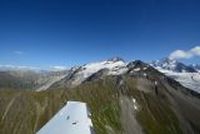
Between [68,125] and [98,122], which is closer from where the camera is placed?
[68,125]

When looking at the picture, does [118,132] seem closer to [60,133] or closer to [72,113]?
[72,113]

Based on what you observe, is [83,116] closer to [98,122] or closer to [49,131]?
[49,131]

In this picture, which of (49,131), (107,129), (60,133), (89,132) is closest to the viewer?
(89,132)

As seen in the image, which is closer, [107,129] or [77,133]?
[77,133]

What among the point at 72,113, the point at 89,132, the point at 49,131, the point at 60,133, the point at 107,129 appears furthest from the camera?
the point at 107,129

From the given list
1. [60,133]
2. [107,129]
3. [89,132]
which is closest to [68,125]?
[60,133]

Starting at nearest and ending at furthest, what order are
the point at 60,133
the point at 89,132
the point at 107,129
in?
the point at 89,132 < the point at 60,133 < the point at 107,129

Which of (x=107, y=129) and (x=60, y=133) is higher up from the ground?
(x=60, y=133)

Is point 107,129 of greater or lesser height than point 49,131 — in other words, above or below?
below

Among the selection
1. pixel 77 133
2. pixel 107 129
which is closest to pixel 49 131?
pixel 77 133
